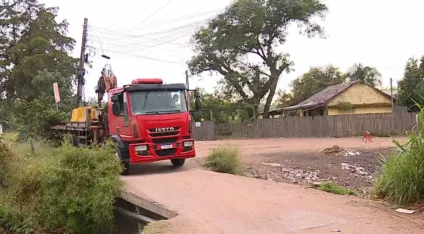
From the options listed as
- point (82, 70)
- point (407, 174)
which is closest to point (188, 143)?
point (407, 174)

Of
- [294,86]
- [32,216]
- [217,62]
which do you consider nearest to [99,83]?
[32,216]

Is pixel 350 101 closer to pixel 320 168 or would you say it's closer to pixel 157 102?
pixel 320 168

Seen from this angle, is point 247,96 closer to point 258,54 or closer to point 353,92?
point 258,54

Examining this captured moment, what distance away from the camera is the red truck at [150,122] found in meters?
11.6

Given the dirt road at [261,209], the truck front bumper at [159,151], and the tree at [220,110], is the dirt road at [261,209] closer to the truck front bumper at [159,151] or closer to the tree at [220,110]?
the truck front bumper at [159,151]

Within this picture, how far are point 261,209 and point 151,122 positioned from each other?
5.47m

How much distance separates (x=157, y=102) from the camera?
39.1 ft

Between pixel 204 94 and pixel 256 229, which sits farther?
pixel 204 94

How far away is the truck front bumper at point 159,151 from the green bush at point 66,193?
3.95ft

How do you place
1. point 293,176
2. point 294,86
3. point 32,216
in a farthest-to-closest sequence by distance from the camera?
point 294,86 → point 293,176 → point 32,216

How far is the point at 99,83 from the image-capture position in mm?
16828

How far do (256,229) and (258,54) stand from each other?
3650 cm

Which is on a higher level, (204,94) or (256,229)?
(204,94)

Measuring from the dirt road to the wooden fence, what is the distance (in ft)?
72.2
